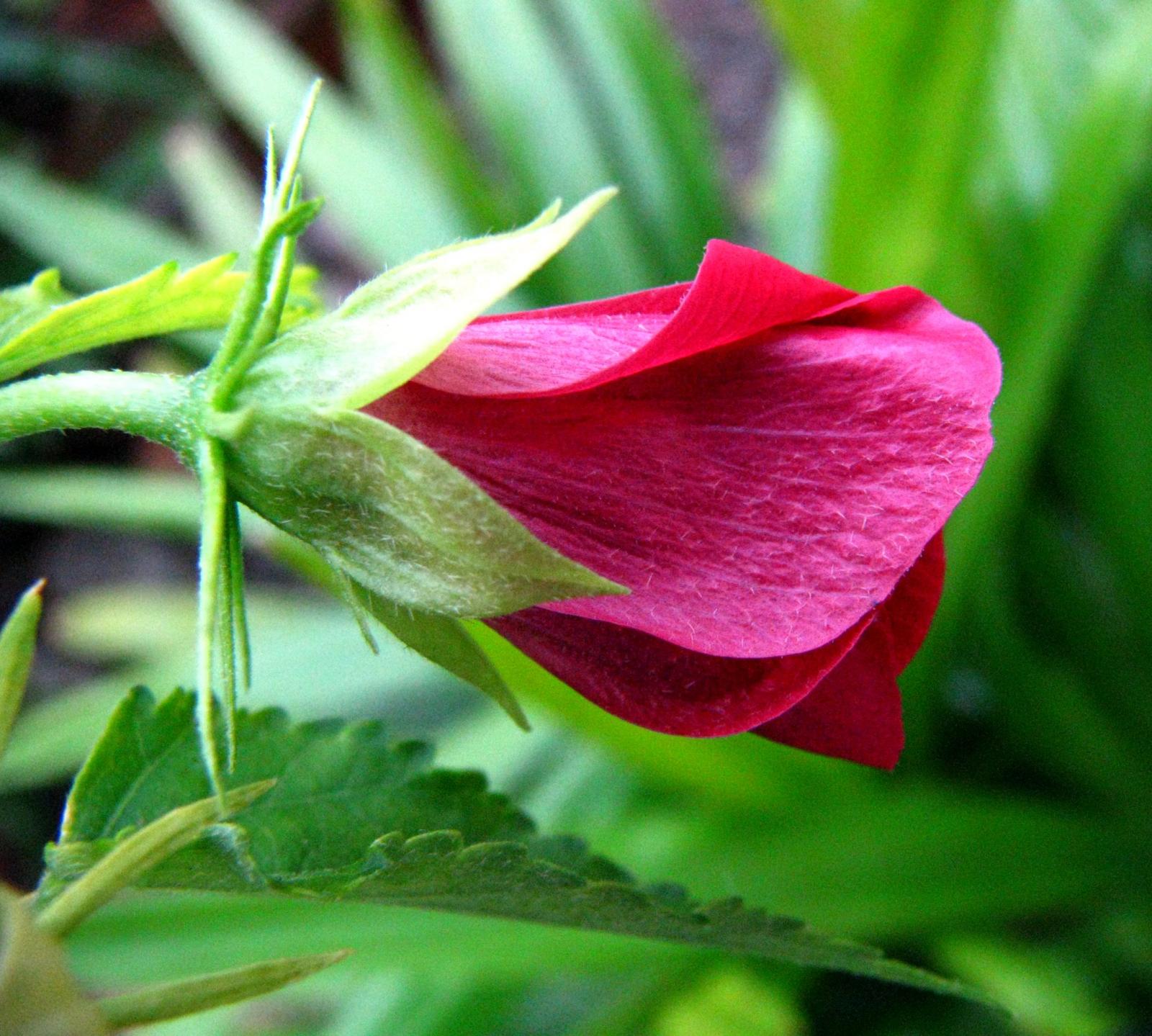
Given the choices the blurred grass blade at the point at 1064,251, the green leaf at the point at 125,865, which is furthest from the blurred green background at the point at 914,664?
the green leaf at the point at 125,865

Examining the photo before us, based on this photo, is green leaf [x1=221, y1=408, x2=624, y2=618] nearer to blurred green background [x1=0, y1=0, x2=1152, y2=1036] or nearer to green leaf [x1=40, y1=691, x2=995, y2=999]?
green leaf [x1=40, y1=691, x2=995, y2=999]

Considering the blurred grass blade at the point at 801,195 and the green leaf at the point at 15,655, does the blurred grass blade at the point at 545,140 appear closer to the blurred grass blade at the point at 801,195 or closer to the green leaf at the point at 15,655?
the blurred grass blade at the point at 801,195

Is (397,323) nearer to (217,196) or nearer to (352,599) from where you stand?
(352,599)

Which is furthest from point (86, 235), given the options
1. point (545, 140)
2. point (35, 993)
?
point (35, 993)

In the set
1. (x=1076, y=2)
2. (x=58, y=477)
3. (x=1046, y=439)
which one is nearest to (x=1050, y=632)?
(x=1046, y=439)

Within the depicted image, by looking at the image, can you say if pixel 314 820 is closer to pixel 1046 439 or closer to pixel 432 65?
pixel 1046 439

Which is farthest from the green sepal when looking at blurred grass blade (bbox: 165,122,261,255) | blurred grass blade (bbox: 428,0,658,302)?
blurred grass blade (bbox: 165,122,261,255)
